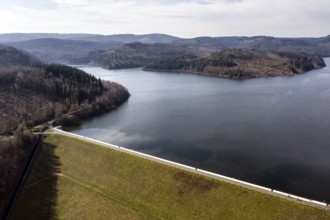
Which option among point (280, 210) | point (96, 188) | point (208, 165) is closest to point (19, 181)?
point (96, 188)

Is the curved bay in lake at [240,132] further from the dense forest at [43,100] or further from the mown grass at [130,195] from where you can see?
the mown grass at [130,195]

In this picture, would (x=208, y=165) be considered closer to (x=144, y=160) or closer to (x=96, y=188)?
(x=144, y=160)

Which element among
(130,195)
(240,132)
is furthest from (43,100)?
(130,195)

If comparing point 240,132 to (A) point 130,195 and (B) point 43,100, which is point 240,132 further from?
(B) point 43,100

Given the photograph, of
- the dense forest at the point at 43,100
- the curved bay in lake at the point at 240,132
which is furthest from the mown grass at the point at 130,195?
the dense forest at the point at 43,100

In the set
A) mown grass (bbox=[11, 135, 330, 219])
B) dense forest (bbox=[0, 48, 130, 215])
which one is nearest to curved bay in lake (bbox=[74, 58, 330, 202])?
dense forest (bbox=[0, 48, 130, 215])

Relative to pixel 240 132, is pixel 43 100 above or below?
above
